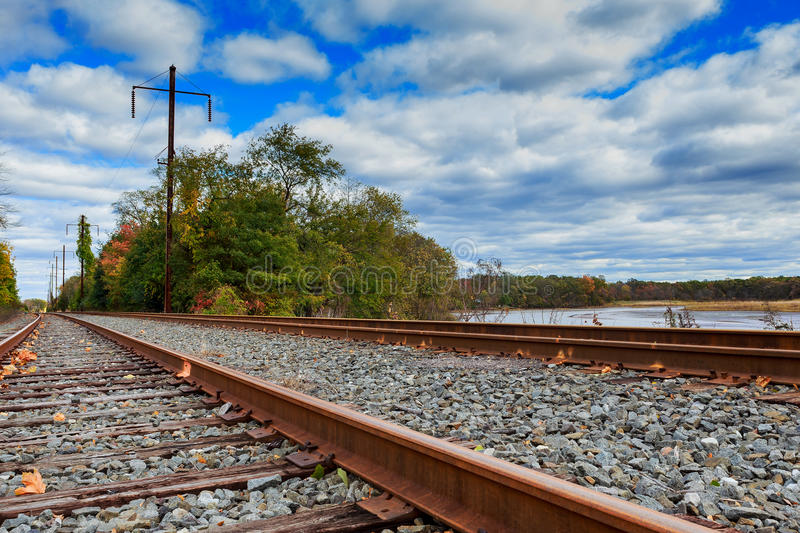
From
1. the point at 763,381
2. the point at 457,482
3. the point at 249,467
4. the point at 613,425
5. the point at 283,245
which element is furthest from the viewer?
the point at 283,245

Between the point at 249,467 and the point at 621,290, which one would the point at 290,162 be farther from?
the point at 249,467

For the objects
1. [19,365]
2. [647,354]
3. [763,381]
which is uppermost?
[647,354]

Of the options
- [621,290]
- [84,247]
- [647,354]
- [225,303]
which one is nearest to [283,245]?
[225,303]

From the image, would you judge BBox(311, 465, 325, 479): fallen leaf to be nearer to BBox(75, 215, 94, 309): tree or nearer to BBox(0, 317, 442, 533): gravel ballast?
BBox(0, 317, 442, 533): gravel ballast

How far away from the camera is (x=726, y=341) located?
6.23 metres

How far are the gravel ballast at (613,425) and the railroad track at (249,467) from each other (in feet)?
2.22

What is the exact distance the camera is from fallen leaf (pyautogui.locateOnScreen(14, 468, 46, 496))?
251cm

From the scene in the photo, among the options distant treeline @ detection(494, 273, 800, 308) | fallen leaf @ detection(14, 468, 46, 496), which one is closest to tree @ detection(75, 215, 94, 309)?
distant treeline @ detection(494, 273, 800, 308)

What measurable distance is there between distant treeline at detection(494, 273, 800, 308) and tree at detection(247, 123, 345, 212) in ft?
64.3

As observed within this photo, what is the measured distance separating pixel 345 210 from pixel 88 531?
33.9 m

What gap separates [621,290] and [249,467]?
20.1 meters

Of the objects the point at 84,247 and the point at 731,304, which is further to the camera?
the point at 84,247

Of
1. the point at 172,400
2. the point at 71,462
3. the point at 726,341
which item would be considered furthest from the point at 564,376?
the point at 71,462

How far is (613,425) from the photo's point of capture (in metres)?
3.37
